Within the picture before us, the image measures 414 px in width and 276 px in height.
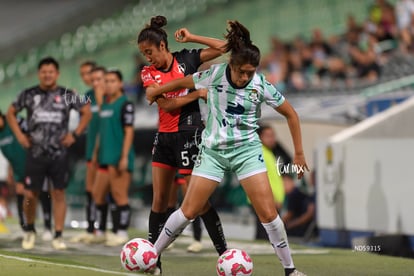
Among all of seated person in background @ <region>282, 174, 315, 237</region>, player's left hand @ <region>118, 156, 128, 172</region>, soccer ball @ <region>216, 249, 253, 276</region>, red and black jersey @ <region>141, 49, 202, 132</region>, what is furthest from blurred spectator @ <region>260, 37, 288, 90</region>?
soccer ball @ <region>216, 249, 253, 276</region>

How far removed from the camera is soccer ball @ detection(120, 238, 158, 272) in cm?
691

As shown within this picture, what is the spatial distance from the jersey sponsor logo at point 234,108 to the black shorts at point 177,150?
0.85 meters

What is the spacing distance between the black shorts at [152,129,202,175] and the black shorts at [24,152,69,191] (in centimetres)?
311

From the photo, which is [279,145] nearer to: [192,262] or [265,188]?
[192,262]

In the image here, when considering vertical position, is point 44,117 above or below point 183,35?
below

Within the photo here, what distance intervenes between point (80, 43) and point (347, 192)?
67.9 ft

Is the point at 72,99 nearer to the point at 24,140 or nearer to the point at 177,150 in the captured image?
the point at 24,140

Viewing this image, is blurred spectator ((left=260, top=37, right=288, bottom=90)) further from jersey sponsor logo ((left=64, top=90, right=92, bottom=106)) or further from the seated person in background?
jersey sponsor logo ((left=64, top=90, right=92, bottom=106))

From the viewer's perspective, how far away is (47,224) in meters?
11.9

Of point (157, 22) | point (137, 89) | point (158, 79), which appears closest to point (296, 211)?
point (158, 79)

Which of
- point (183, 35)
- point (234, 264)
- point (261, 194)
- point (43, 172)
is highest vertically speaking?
point (183, 35)

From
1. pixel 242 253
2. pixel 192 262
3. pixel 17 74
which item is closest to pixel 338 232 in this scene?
pixel 192 262

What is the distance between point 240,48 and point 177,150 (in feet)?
4.16

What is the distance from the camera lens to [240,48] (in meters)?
6.64
